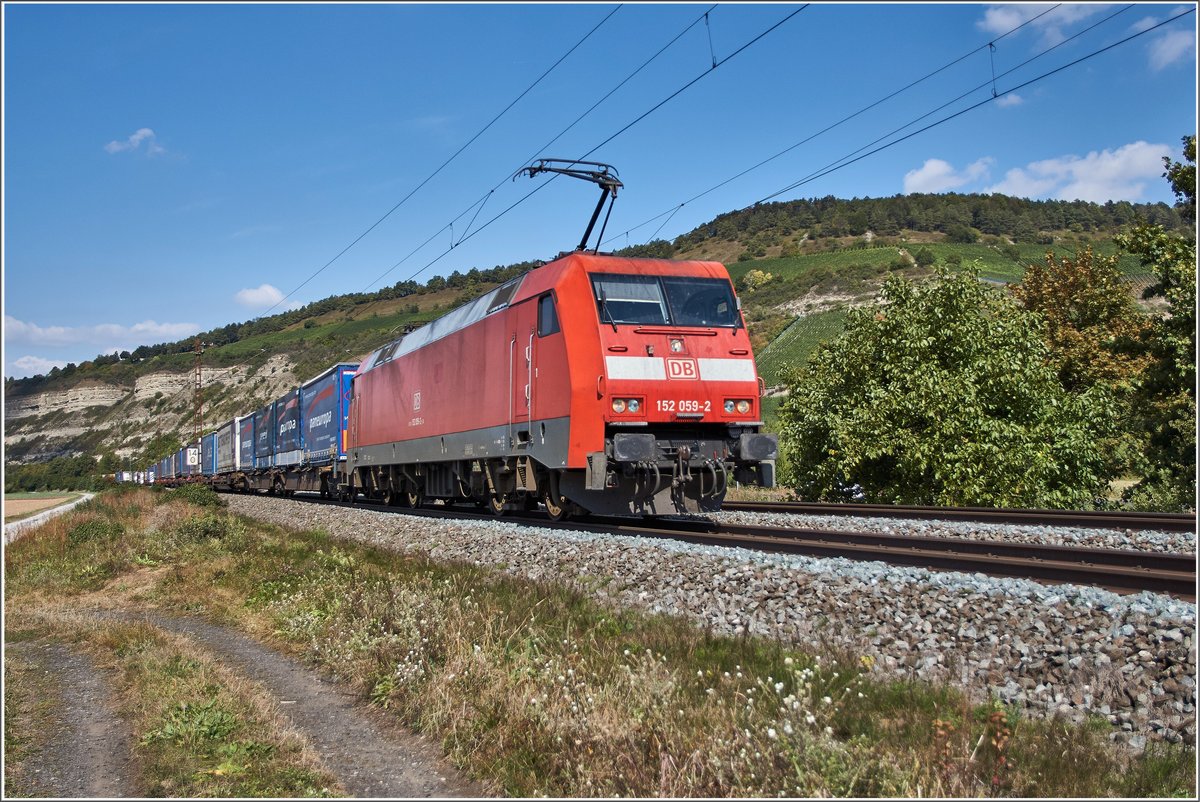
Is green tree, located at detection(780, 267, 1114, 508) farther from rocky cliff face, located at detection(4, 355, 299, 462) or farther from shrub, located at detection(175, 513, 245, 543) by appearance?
rocky cliff face, located at detection(4, 355, 299, 462)

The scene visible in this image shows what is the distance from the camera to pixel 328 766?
17.3 feet

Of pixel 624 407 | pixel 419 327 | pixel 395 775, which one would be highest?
pixel 419 327

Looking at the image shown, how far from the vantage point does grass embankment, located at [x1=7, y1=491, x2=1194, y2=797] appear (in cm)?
424

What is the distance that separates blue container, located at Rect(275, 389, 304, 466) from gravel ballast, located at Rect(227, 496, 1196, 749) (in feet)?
85.3

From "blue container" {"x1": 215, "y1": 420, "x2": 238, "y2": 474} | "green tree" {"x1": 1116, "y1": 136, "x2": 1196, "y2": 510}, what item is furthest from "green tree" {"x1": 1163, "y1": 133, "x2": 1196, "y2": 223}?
"blue container" {"x1": 215, "y1": 420, "x2": 238, "y2": 474}

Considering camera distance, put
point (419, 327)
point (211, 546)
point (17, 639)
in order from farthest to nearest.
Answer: point (419, 327)
point (211, 546)
point (17, 639)

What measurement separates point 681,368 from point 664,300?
1199 mm

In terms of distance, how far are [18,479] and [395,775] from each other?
88.7 meters

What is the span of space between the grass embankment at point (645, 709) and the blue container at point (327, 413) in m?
18.9

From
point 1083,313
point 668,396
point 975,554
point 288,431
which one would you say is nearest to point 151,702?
point 668,396

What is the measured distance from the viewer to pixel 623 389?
12633mm

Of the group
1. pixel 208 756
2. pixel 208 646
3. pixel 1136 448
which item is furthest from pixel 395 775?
pixel 1136 448

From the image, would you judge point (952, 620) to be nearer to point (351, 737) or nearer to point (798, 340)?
point (351, 737)

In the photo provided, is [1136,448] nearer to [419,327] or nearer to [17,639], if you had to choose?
[419,327]
